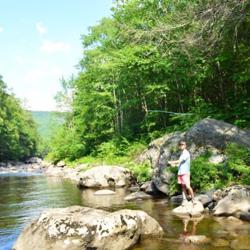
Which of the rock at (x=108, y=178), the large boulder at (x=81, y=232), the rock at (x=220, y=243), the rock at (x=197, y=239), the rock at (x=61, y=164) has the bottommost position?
the rock at (x=220, y=243)

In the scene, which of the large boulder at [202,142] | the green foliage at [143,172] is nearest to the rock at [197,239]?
the large boulder at [202,142]

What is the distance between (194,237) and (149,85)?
67.2 feet

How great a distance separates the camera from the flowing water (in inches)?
384

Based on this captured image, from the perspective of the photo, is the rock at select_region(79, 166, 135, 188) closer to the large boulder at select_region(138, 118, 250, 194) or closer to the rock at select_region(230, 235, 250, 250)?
the large boulder at select_region(138, 118, 250, 194)

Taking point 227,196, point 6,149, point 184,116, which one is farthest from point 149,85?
point 6,149

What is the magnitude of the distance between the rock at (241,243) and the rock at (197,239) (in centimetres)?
60

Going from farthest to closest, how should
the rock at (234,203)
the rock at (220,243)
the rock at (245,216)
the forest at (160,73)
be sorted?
the forest at (160,73) → the rock at (234,203) → the rock at (245,216) → the rock at (220,243)

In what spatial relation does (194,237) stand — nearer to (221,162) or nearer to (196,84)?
(221,162)

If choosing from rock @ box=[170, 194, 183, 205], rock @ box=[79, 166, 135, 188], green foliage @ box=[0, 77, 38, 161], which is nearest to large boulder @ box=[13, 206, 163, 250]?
rock @ box=[170, 194, 183, 205]

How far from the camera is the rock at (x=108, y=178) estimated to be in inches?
904

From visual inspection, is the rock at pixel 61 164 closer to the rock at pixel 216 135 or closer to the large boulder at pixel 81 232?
the rock at pixel 216 135

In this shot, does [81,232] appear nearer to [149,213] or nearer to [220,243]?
[220,243]

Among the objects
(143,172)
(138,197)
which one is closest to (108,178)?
(143,172)

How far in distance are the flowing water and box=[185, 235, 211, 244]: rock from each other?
0.13 meters
